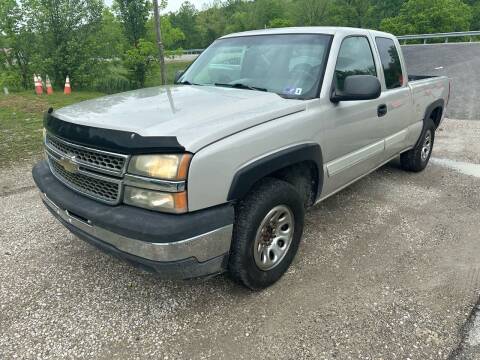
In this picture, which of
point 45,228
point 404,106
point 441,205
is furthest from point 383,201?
point 45,228

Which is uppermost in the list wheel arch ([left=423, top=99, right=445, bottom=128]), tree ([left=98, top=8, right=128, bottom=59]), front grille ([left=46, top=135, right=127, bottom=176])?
tree ([left=98, top=8, right=128, bottom=59])

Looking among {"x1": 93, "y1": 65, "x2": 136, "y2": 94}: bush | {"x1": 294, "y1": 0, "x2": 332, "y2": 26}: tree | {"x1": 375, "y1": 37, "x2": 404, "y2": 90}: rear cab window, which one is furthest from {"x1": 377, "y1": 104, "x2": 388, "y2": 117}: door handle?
{"x1": 294, "y1": 0, "x2": 332, "y2": 26}: tree

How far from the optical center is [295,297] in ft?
9.12

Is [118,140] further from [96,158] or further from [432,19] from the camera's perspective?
[432,19]

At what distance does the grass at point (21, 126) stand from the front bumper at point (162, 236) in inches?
168

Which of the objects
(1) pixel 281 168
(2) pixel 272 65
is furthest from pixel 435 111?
(1) pixel 281 168

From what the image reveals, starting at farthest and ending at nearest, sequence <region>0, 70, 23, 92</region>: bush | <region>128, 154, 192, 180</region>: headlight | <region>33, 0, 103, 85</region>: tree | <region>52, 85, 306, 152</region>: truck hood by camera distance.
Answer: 1. <region>33, 0, 103, 85</region>: tree
2. <region>0, 70, 23, 92</region>: bush
3. <region>52, 85, 306, 152</region>: truck hood
4. <region>128, 154, 192, 180</region>: headlight

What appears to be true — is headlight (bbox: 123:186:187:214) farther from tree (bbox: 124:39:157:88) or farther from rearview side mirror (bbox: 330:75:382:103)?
tree (bbox: 124:39:157:88)

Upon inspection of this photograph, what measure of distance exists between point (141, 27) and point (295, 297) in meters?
18.4

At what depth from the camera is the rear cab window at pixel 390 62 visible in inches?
160

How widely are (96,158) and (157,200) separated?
1.74ft

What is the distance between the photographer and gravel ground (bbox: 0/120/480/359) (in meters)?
2.35

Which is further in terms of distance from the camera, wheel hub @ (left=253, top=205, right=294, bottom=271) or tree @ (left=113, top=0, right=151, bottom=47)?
tree @ (left=113, top=0, right=151, bottom=47)

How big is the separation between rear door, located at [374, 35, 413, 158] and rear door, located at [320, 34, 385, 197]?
0.17 meters
